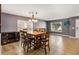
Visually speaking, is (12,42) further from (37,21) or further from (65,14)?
(65,14)

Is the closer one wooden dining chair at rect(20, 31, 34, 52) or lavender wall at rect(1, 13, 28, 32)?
lavender wall at rect(1, 13, 28, 32)

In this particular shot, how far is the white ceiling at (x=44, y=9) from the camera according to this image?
1.93 metres

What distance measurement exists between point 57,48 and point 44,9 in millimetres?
811

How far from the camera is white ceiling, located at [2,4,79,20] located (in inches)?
76.2

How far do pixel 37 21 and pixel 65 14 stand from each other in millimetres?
563

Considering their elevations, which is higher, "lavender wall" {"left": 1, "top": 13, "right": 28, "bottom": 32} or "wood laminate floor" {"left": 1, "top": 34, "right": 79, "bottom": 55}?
"lavender wall" {"left": 1, "top": 13, "right": 28, "bottom": 32}

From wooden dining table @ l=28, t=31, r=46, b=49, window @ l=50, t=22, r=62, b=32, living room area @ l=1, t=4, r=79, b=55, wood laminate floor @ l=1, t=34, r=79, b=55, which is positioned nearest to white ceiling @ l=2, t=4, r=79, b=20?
living room area @ l=1, t=4, r=79, b=55

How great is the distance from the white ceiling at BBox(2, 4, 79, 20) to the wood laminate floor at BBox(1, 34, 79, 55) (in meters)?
0.48

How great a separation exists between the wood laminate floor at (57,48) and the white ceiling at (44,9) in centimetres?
48

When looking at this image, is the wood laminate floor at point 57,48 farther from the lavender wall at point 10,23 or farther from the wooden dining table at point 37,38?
the lavender wall at point 10,23

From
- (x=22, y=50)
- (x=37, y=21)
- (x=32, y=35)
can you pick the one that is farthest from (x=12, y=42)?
(x=37, y=21)

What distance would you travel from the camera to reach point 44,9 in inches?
77.6

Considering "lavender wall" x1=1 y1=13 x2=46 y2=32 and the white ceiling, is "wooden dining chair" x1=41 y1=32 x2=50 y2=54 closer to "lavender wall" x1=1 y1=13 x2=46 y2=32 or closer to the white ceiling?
"lavender wall" x1=1 y1=13 x2=46 y2=32

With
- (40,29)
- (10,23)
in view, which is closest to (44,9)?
(40,29)
